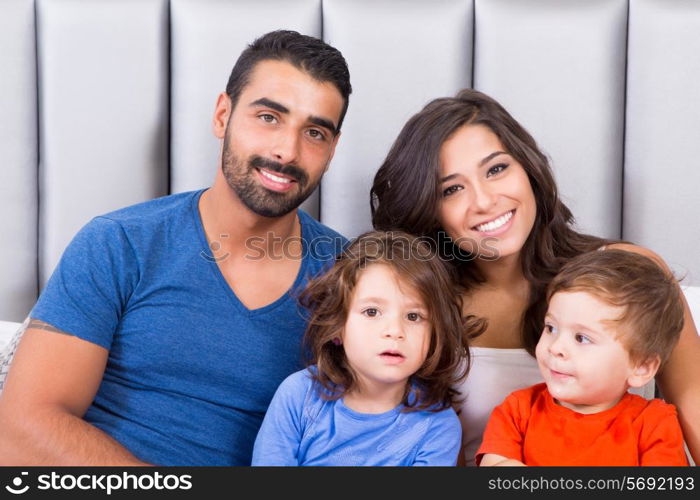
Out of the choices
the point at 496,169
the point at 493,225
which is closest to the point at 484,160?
the point at 496,169

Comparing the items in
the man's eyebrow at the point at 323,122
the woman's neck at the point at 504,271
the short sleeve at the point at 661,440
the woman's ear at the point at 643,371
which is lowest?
the short sleeve at the point at 661,440

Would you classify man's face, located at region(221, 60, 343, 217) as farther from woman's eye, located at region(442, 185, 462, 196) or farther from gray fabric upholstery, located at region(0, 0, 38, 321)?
gray fabric upholstery, located at region(0, 0, 38, 321)

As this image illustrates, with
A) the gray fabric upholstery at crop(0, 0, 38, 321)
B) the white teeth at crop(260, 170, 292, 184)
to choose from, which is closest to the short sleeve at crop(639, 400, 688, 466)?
the white teeth at crop(260, 170, 292, 184)

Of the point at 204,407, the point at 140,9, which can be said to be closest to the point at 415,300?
the point at 204,407

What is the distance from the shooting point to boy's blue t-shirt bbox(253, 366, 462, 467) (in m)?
1.43

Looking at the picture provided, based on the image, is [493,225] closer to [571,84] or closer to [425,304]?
[425,304]

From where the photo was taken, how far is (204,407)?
1.53 m

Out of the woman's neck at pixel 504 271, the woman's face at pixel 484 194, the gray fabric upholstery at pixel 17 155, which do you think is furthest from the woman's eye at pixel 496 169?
the gray fabric upholstery at pixel 17 155

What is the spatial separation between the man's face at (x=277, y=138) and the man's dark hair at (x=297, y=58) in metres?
0.02

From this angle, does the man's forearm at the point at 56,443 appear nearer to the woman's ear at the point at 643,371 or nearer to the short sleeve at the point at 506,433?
the short sleeve at the point at 506,433

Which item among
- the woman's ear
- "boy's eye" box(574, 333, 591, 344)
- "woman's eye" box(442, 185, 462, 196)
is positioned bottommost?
the woman's ear

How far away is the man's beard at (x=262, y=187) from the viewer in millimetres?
1600

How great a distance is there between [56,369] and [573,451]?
949 mm

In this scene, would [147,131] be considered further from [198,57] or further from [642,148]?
[642,148]
